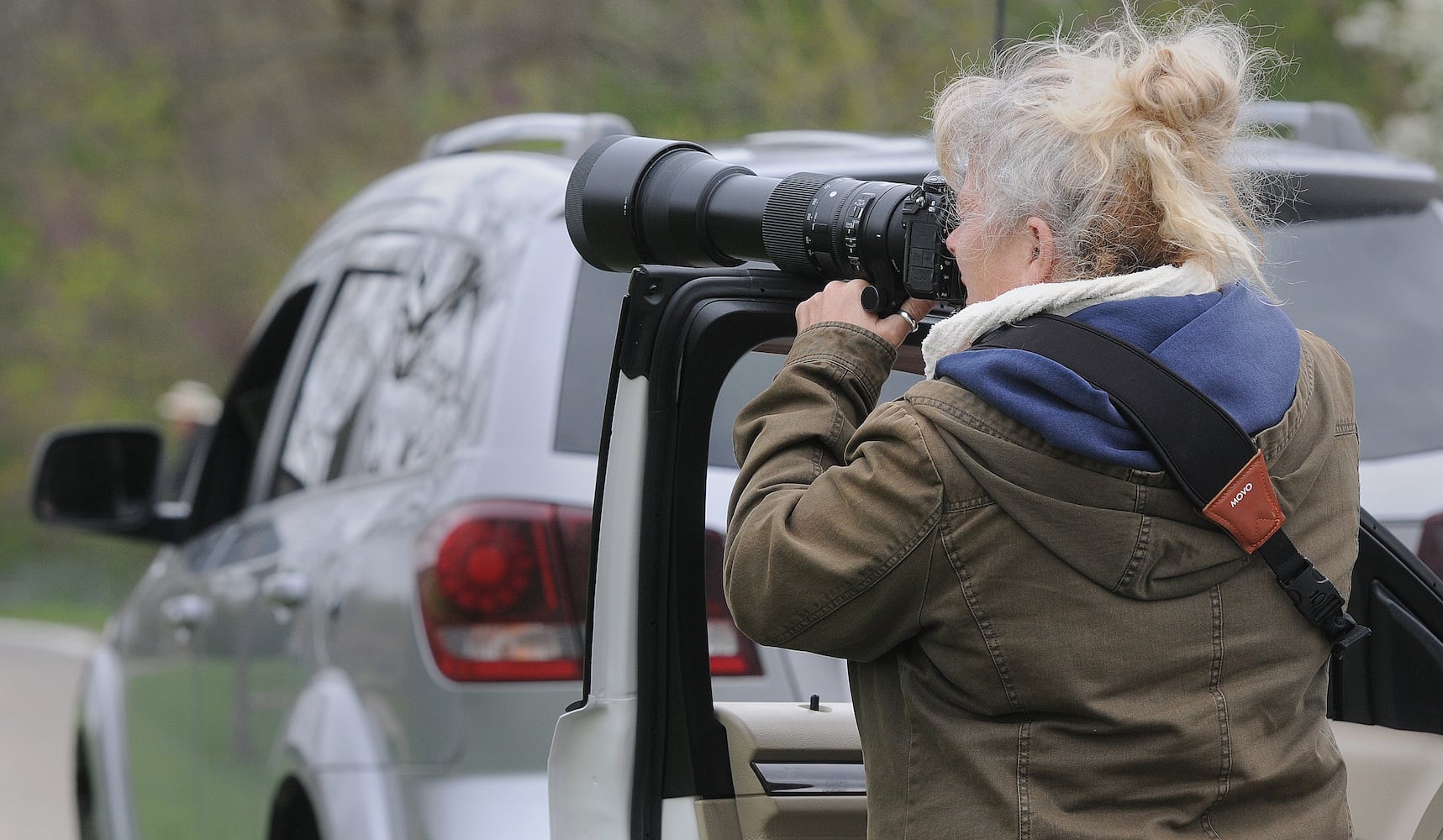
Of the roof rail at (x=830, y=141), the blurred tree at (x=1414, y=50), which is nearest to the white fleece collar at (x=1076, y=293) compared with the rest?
the roof rail at (x=830, y=141)

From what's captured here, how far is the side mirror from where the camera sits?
153 inches

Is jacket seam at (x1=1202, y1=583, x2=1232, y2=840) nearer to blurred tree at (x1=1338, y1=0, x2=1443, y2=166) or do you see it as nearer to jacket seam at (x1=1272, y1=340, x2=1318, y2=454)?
jacket seam at (x1=1272, y1=340, x2=1318, y2=454)

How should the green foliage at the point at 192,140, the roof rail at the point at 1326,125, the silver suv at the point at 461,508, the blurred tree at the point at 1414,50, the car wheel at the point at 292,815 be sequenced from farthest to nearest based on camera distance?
1. the green foliage at the point at 192,140
2. the blurred tree at the point at 1414,50
3. the roof rail at the point at 1326,125
4. the car wheel at the point at 292,815
5. the silver suv at the point at 461,508

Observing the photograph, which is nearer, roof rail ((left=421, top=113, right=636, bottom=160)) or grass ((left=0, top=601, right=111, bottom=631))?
roof rail ((left=421, top=113, right=636, bottom=160))

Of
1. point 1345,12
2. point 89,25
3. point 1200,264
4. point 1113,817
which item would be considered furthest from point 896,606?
point 89,25

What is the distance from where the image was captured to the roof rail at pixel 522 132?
128 inches

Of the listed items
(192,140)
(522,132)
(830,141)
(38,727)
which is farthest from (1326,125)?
(192,140)

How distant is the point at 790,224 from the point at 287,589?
158 cm

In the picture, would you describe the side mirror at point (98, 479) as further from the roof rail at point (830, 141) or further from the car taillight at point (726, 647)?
the car taillight at point (726, 647)

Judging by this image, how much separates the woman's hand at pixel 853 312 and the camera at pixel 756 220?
14mm

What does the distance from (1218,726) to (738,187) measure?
766 mm

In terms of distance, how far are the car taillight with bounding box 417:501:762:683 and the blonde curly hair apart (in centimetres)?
102

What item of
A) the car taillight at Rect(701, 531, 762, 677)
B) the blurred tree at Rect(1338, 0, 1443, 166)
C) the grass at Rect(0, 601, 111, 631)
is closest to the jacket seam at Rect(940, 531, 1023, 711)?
the car taillight at Rect(701, 531, 762, 677)

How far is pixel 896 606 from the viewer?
145 centimetres
